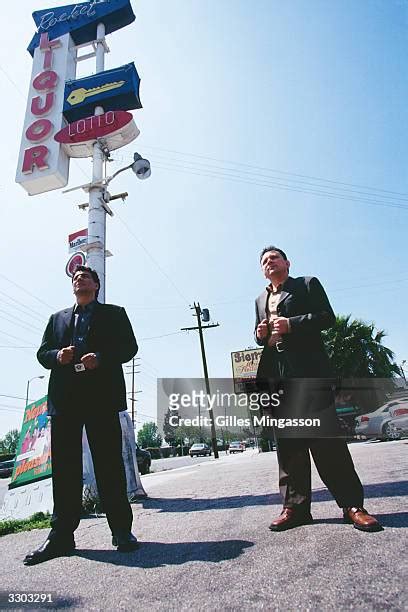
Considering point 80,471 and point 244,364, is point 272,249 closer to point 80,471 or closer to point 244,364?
point 80,471

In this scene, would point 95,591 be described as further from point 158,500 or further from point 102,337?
point 158,500

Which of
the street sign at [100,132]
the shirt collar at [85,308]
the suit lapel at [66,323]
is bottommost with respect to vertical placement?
the suit lapel at [66,323]

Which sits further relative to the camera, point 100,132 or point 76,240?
point 100,132

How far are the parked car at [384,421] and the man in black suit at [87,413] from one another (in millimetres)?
11973

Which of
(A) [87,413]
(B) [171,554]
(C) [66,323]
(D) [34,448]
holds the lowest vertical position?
(B) [171,554]

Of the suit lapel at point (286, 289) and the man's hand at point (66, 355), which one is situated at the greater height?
the suit lapel at point (286, 289)

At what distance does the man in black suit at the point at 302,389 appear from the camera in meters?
2.01

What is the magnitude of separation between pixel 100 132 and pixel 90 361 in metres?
7.04

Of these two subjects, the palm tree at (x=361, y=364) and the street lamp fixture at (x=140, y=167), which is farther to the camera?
the palm tree at (x=361, y=364)

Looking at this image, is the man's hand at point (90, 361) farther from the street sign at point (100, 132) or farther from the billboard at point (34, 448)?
the street sign at point (100, 132)

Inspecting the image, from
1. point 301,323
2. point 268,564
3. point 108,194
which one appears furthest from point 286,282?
point 108,194

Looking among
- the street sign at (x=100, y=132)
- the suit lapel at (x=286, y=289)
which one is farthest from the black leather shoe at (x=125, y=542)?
the street sign at (x=100, y=132)

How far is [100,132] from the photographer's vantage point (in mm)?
7715

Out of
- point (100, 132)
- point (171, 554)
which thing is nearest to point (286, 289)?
point (171, 554)
